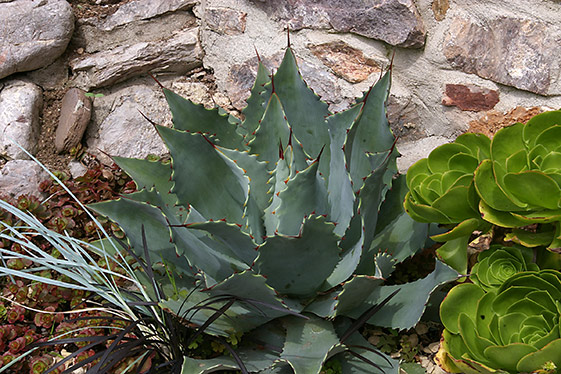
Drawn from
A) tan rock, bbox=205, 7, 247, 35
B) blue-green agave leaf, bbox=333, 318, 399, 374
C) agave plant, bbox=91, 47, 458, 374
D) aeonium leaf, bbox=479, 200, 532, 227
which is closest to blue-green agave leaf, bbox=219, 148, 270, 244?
agave plant, bbox=91, 47, 458, 374

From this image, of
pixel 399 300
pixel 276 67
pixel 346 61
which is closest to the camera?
pixel 399 300

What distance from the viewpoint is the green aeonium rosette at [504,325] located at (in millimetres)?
1166

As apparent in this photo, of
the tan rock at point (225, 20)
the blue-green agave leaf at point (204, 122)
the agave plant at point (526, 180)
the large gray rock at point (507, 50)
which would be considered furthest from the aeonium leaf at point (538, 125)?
the tan rock at point (225, 20)

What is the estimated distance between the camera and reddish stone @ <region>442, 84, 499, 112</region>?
1.76 meters

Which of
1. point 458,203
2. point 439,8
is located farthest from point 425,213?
point 439,8

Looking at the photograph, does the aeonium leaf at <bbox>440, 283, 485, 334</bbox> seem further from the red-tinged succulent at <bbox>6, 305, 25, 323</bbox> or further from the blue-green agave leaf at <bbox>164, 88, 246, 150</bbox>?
the red-tinged succulent at <bbox>6, 305, 25, 323</bbox>

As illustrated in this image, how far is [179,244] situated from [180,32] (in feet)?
3.78

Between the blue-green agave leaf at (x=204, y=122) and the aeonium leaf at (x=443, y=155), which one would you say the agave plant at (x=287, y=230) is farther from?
the aeonium leaf at (x=443, y=155)

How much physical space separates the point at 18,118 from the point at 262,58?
3.26 ft

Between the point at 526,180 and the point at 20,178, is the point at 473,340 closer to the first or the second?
the point at 526,180

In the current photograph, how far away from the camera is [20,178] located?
221cm

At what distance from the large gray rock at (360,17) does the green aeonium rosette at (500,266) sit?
74cm

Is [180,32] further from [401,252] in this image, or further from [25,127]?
Result: [401,252]

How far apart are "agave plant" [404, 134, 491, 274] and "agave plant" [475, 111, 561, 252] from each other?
0.17 feet
